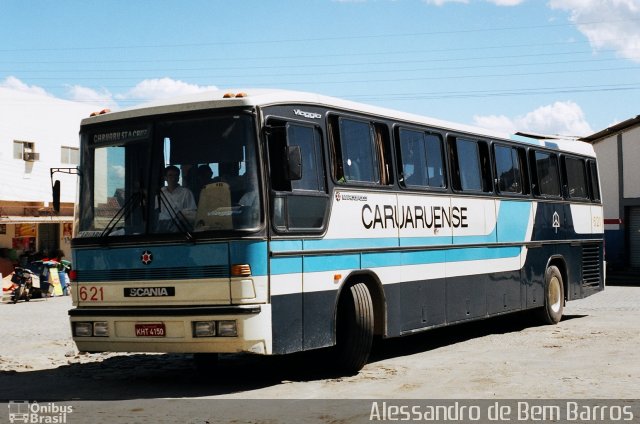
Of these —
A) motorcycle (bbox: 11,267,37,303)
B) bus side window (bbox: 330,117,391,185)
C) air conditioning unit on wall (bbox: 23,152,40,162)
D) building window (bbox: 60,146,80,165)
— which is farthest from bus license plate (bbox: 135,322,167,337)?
building window (bbox: 60,146,80,165)

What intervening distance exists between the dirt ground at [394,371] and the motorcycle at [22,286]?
1372cm

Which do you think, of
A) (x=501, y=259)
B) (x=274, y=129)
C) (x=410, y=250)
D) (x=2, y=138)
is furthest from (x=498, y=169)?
(x=2, y=138)

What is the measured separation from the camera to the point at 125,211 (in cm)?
1092

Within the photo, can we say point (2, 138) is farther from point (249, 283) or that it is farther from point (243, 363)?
point (249, 283)

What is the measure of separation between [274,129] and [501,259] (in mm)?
6862

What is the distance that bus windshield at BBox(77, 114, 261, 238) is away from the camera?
34.2 ft

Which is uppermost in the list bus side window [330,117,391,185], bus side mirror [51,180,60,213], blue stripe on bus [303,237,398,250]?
bus side window [330,117,391,185]

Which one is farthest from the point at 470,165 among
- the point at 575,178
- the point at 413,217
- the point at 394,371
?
the point at 575,178

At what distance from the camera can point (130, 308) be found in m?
10.8

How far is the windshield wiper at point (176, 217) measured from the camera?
10516 mm

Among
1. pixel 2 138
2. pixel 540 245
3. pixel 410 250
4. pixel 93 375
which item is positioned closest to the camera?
pixel 93 375

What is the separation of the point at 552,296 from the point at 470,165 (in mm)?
4341

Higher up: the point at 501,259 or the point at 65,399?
the point at 501,259

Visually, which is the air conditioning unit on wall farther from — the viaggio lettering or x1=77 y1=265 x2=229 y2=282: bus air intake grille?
x1=77 y1=265 x2=229 y2=282: bus air intake grille
